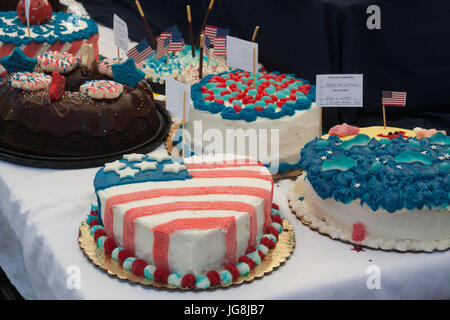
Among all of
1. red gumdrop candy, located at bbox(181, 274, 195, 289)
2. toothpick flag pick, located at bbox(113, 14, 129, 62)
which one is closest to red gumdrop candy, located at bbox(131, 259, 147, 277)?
red gumdrop candy, located at bbox(181, 274, 195, 289)

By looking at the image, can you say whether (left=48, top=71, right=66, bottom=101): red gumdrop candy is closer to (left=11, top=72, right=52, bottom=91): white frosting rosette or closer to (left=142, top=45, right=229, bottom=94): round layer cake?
(left=11, top=72, right=52, bottom=91): white frosting rosette

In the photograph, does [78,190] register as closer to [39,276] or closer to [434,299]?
[39,276]

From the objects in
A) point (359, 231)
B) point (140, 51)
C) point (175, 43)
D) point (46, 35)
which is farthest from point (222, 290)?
point (46, 35)

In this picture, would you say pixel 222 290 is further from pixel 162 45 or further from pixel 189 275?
pixel 162 45

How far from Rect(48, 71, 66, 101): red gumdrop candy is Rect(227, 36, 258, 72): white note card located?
925 mm

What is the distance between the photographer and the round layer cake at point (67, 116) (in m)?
2.97

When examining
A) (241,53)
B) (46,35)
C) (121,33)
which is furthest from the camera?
(46,35)

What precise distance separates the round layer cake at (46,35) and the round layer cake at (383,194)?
89.0 inches

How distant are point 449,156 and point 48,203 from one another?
1.84 metres

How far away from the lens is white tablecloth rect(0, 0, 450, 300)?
2207 millimetres

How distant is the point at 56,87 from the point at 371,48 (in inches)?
70.1

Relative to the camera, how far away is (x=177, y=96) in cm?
272

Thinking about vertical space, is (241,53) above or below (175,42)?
above
